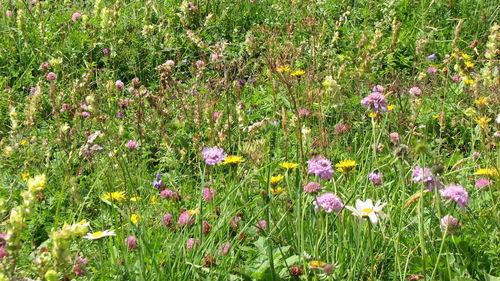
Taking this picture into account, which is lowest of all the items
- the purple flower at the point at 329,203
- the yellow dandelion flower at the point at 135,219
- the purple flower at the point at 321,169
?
the yellow dandelion flower at the point at 135,219

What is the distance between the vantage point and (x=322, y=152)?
2.25 metres

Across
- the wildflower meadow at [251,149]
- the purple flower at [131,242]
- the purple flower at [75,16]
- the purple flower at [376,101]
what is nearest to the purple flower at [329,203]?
the wildflower meadow at [251,149]

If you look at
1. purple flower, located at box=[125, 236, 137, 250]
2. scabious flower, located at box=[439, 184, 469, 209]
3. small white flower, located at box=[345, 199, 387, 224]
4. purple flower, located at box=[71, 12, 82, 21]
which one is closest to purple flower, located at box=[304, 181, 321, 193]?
small white flower, located at box=[345, 199, 387, 224]

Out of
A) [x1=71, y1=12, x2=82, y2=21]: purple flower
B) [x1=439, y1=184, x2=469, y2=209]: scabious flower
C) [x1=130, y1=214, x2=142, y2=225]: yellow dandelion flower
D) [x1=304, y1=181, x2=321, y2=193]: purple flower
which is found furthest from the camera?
[x1=71, y1=12, x2=82, y2=21]: purple flower

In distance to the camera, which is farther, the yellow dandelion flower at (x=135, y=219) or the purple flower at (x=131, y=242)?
the yellow dandelion flower at (x=135, y=219)

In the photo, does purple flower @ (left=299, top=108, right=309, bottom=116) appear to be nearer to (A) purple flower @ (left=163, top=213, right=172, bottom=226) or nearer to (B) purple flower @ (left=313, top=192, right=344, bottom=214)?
(A) purple flower @ (left=163, top=213, right=172, bottom=226)

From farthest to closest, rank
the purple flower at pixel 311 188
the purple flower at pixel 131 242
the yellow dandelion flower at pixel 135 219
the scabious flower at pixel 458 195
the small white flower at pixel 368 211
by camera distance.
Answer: the yellow dandelion flower at pixel 135 219 → the purple flower at pixel 131 242 → the purple flower at pixel 311 188 → the scabious flower at pixel 458 195 → the small white flower at pixel 368 211

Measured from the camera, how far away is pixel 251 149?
1.79 meters

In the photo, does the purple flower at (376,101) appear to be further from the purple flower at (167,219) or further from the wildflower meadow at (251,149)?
the purple flower at (167,219)

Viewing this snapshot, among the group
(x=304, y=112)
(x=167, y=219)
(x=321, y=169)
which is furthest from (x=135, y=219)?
(x=304, y=112)

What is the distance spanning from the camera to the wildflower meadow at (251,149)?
5.36 ft

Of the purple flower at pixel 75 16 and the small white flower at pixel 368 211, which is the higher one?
the small white flower at pixel 368 211

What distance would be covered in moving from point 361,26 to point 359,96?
1339mm

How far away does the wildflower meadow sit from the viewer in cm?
163
